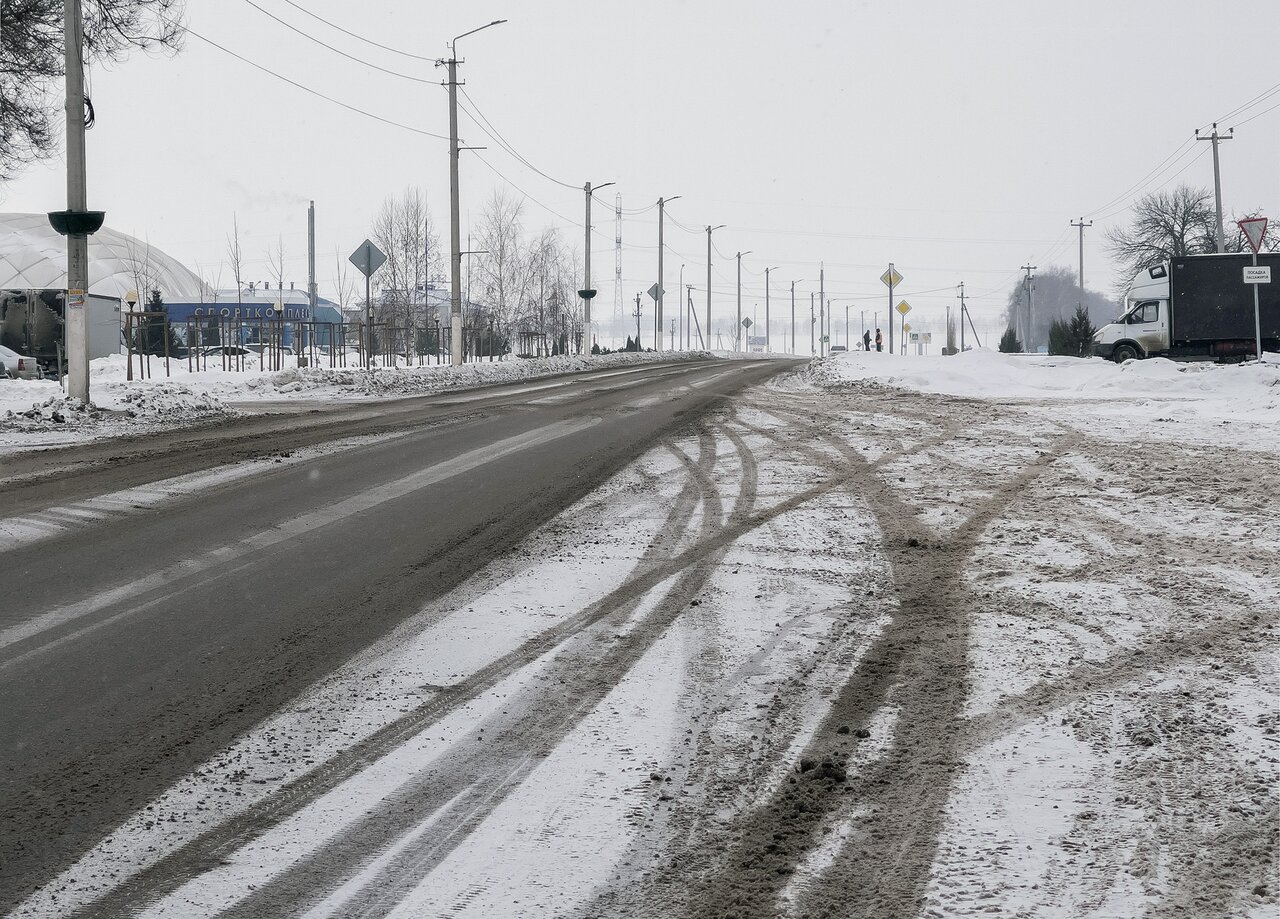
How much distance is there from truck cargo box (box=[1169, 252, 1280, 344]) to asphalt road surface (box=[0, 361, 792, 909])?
27122 millimetres

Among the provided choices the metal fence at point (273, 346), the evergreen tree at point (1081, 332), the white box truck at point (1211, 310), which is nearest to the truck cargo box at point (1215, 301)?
the white box truck at point (1211, 310)

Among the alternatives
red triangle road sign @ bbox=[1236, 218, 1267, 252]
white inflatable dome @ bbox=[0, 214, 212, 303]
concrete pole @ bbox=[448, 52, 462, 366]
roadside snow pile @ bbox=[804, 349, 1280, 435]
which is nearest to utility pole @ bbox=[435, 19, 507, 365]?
concrete pole @ bbox=[448, 52, 462, 366]

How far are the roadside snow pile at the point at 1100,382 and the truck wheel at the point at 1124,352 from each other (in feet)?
16.0

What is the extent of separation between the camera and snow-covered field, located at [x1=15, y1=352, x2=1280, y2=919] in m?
2.66

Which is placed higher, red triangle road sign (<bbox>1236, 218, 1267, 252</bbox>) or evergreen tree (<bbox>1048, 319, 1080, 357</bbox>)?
red triangle road sign (<bbox>1236, 218, 1267, 252</bbox>)

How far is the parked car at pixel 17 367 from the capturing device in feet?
97.8

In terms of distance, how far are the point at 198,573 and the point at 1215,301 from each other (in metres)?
34.6

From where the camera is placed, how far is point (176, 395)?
1712cm

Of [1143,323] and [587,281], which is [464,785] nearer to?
[1143,323]

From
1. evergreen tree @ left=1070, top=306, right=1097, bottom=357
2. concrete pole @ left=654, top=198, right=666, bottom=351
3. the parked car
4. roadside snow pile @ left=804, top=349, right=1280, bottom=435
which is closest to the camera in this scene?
roadside snow pile @ left=804, top=349, right=1280, bottom=435

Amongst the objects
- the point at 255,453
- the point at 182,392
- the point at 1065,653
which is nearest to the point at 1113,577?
the point at 1065,653

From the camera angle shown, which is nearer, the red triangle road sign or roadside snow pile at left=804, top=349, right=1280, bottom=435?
roadside snow pile at left=804, top=349, right=1280, bottom=435

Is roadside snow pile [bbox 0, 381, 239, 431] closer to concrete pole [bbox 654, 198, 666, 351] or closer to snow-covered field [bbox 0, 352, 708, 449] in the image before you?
snow-covered field [bbox 0, 352, 708, 449]

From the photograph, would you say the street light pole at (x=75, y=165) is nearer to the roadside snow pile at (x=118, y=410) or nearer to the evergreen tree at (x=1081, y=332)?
the roadside snow pile at (x=118, y=410)
